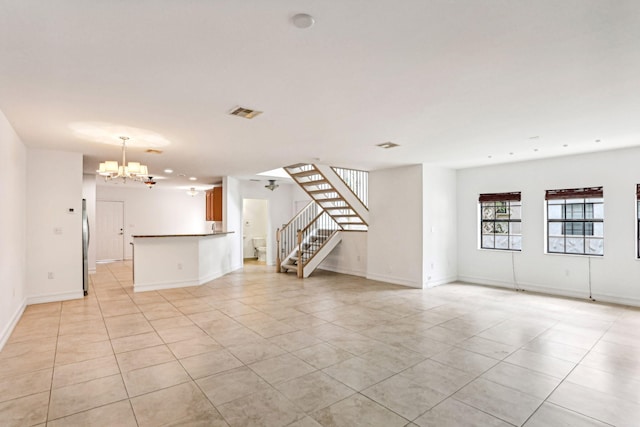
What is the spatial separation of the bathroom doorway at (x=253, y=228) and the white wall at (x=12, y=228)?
23.5 feet

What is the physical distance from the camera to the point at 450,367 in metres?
3.20

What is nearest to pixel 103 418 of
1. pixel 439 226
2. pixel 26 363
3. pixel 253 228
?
pixel 26 363

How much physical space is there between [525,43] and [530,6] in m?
0.45

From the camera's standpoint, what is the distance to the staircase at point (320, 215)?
26.3 feet

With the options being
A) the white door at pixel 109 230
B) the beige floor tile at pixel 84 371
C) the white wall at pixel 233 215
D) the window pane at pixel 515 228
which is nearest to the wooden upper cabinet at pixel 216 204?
the white wall at pixel 233 215

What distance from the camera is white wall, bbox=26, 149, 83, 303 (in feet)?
18.1

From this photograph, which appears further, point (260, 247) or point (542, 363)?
point (260, 247)

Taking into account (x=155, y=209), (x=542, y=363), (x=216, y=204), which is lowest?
(x=542, y=363)

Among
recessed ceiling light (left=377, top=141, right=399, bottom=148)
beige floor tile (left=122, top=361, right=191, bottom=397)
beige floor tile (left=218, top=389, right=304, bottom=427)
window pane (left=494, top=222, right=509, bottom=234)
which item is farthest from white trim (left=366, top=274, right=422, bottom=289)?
beige floor tile (left=122, top=361, right=191, bottom=397)

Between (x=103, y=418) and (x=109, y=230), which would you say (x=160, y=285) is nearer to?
(x=103, y=418)

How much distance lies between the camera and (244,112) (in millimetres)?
3678

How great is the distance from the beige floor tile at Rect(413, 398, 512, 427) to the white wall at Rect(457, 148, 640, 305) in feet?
16.5

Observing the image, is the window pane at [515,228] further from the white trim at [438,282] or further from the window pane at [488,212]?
the white trim at [438,282]

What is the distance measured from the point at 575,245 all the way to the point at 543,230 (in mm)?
562
